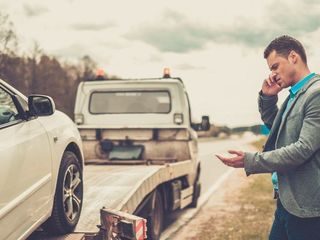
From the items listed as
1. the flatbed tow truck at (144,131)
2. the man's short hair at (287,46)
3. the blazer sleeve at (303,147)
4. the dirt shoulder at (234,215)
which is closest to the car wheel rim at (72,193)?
the blazer sleeve at (303,147)

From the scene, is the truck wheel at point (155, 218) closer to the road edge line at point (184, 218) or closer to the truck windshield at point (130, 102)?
the road edge line at point (184, 218)

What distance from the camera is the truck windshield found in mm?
9984

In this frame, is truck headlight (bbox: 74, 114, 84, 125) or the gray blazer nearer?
the gray blazer

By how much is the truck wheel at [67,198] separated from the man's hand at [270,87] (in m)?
1.83

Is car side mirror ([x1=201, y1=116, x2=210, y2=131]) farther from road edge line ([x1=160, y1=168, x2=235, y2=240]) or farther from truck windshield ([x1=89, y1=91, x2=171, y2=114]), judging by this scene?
road edge line ([x1=160, y1=168, x2=235, y2=240])

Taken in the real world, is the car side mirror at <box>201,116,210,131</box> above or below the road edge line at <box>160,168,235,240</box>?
above

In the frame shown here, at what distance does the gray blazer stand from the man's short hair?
0.19 m

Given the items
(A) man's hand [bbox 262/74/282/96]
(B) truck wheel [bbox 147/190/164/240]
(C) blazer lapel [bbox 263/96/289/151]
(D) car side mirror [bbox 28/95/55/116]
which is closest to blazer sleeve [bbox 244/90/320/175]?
(C) blazer lapel [bbox 263/96/289/151]

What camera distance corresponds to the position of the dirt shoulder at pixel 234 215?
8.11m

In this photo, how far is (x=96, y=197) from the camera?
5.85m

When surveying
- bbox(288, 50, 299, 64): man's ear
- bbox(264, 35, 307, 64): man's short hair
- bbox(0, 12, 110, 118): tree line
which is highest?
bbox(264, 35, 307, 64): man's short hair

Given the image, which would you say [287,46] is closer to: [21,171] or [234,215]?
[21,171]

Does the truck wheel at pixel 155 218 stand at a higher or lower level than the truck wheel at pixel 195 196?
higher

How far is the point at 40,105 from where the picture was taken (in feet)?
14.1
